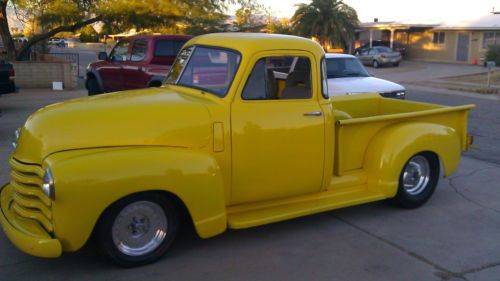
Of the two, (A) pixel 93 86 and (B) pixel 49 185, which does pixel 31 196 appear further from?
(A) pixel 93 86

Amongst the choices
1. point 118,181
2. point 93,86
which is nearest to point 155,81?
point 93,86

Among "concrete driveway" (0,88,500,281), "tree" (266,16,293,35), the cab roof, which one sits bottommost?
"concrete driveway" (0,88,500,281)

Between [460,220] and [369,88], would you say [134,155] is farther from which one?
[369,88]

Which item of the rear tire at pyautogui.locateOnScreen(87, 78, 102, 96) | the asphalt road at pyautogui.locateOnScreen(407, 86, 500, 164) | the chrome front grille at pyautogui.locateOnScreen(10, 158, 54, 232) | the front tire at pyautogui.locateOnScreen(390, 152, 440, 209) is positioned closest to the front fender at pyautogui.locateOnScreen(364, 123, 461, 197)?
the front tire at pyautogui.locateOnScreen(390, 152, 440, 209)

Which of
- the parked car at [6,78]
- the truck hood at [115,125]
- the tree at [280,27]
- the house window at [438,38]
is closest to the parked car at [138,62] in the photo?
the parked car at [6,78]

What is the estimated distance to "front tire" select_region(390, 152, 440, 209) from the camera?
237 inches

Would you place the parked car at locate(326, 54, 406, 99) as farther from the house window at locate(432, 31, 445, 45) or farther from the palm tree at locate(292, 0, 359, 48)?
the house window at locate(432, 31, 445, 45)

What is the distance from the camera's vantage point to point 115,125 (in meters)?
4.41

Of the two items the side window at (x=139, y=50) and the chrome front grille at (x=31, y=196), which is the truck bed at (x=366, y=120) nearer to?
the chrome front grille at (x=31, y=196)

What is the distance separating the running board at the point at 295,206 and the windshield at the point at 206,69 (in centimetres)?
111

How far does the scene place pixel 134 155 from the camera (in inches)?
165

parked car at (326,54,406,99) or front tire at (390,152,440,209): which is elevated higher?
parked car at (326,54,406,99)

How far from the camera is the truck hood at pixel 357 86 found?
1087cm

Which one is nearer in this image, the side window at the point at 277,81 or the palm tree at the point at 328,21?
the side window at the point at 277,81
